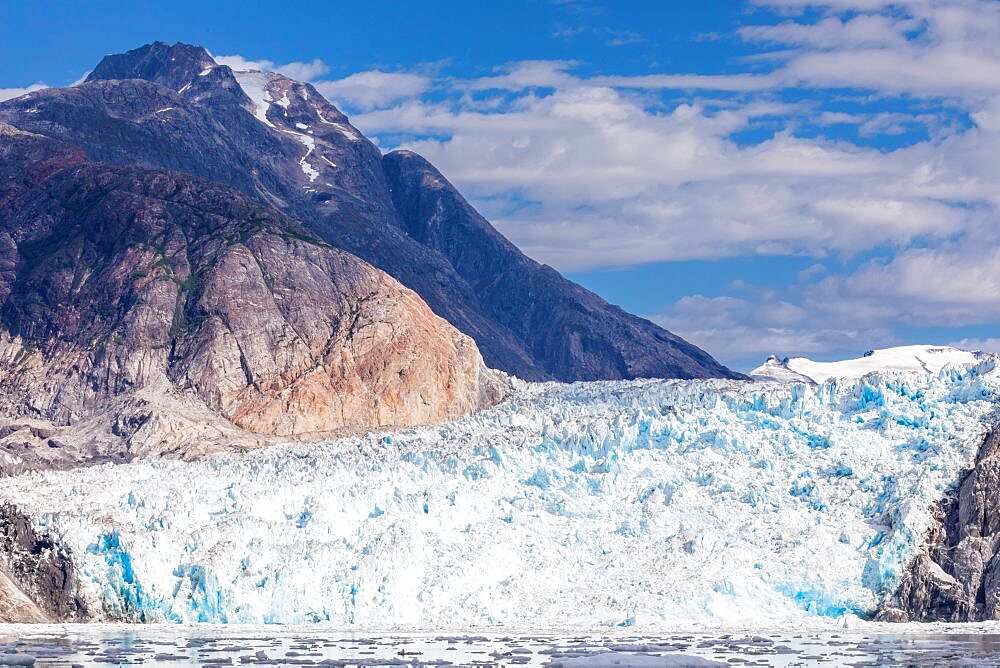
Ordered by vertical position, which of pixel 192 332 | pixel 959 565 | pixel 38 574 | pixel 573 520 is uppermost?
pixel 192 332

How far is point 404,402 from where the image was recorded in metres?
137

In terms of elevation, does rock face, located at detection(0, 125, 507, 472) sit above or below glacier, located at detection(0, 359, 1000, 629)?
above

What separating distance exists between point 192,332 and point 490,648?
84080mm

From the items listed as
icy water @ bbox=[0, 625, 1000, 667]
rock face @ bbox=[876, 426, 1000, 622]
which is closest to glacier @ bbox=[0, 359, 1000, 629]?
rock face @ bbox=[876, 426, 1000, 622]

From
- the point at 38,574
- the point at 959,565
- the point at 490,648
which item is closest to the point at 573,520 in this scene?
the point at 490,648

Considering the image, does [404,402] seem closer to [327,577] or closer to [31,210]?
[31,210]

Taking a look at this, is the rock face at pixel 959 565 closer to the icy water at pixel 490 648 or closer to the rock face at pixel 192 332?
the icy water at pixel 490 648

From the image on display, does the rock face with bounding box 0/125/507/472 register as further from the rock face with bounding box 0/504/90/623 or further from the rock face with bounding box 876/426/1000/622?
the rock face with bounding box 876/426/1000/622

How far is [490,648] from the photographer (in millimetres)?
62500

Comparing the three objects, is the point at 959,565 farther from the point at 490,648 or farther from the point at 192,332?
the point at 192,332

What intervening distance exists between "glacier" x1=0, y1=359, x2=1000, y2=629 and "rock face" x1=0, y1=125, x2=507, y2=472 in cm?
4141

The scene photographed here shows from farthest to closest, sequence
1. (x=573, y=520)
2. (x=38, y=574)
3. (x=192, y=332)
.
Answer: (x=192, y=332), (x=573, y=520), (x=38, y=574)

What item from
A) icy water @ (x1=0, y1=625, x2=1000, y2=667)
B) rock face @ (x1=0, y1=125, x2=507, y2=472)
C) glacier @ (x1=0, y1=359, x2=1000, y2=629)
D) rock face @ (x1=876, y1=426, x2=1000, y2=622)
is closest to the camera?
icy water @ (x1=0, y1=625, x2=1000, y2=667)

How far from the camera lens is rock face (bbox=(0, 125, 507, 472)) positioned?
13288 centimetres
